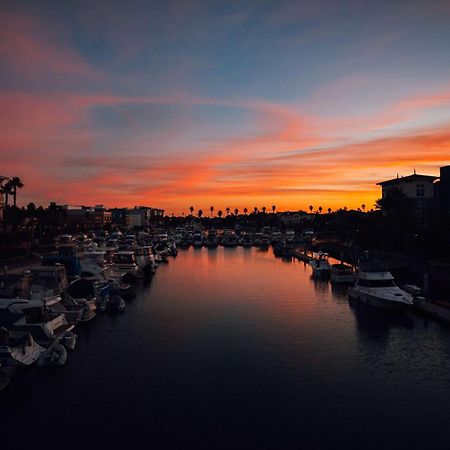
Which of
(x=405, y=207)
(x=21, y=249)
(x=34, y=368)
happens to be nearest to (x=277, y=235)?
(x=405, y=207)

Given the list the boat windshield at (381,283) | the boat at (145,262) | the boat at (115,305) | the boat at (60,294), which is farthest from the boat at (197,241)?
the boat windshield at (381,283)

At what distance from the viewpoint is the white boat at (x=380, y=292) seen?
128ft

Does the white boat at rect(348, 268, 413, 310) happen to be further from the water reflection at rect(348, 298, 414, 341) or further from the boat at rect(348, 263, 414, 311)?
the water reflection at rect(348, 298, 414, 341)

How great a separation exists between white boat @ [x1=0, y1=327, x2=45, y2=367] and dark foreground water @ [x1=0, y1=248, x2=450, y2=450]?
0.95 metres

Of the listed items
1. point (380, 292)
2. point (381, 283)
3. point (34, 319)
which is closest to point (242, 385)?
point (34, 319)

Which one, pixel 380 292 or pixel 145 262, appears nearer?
pixel 380 292

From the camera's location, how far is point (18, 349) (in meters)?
25.6

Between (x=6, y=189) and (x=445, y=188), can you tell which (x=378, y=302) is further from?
(x=6, y=189)

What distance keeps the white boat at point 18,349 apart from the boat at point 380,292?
27.7 m

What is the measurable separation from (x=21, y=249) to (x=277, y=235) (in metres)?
→ 87.8

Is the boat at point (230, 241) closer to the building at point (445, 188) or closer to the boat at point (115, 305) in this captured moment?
the building at point (445, 188)

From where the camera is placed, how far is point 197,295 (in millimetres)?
53031

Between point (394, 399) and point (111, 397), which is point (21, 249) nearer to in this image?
point (111, 397)

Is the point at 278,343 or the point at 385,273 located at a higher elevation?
the point at 385,273
